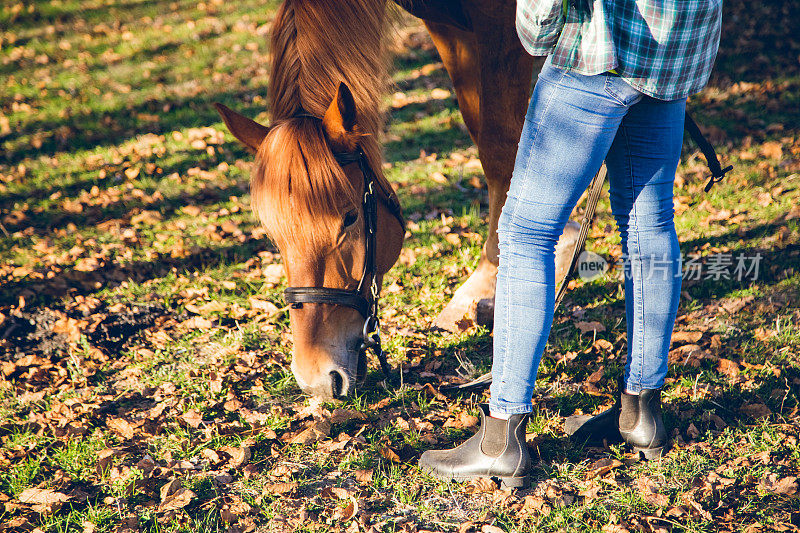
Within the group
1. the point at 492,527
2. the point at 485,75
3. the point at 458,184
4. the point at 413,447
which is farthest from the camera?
the point at 458,184

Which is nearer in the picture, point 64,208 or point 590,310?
point 590,310

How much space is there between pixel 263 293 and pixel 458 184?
7.07 feet

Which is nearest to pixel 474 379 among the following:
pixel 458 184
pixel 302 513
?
pixel 302 513

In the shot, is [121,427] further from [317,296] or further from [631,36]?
[631,36]

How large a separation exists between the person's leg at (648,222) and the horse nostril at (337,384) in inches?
47.2

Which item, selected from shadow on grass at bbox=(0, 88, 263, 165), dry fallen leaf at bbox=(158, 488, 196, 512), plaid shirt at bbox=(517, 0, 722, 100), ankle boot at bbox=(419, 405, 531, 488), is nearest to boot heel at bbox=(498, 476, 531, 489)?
ankle boot at bbox=(419, 405, 531, 488)

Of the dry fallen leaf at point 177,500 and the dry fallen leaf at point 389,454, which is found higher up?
the dry fallen leaf at point 389,454

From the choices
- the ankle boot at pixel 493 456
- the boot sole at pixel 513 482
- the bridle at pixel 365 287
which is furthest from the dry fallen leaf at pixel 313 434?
the boot sole at pixel 513 482

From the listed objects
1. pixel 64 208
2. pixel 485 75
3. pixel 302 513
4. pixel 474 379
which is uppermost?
pixel 485 75

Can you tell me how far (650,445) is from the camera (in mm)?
2477

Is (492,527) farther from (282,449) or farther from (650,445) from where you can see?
(282,449)

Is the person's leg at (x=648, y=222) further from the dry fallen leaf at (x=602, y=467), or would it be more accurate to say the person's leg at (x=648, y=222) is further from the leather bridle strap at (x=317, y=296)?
the leather bridle strap at (x=317, y=296)

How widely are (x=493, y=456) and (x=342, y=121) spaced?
4.79 ft

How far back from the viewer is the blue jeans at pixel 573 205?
1.92 meters
